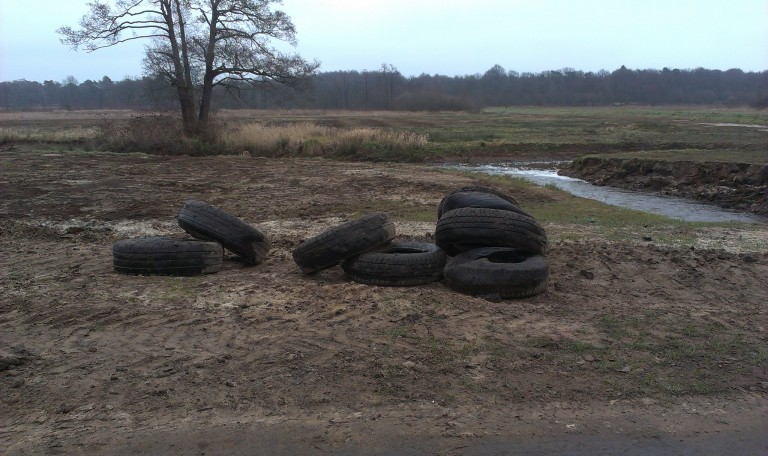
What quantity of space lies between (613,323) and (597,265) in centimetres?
222

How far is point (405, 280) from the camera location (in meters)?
6.96

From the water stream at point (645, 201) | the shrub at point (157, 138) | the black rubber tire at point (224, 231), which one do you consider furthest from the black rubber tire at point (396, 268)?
the shrub at point (157, 138)

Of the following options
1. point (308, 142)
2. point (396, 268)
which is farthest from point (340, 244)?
point (308, 142)

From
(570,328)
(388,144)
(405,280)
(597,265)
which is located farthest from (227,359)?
(388,144)

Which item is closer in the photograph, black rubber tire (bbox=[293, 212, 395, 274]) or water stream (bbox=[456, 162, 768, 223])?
black rubber tire (bbox=[293, 212, 395, 274])

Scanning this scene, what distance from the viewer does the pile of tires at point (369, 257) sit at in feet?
22.9

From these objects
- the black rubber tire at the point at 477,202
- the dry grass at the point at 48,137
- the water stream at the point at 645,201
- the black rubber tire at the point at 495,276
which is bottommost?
the water stream at the point at 645,201

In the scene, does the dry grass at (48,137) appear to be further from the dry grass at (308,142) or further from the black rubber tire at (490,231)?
the black rubber tire at (490,231)

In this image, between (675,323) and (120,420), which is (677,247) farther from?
(120,420)

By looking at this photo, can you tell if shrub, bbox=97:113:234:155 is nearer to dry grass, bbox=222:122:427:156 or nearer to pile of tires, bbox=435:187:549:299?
dry grass, bbox=222:122:427:156

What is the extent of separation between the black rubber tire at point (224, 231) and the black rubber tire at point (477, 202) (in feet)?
8.81

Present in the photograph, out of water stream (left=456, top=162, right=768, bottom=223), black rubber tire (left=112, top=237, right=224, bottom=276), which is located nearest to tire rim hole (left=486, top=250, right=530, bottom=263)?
black rubber tire (left=112, top=237, right=224, bottom=276)

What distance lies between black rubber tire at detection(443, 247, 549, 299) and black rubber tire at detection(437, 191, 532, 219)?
1053mm

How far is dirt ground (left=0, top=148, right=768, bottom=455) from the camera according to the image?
404 cm
